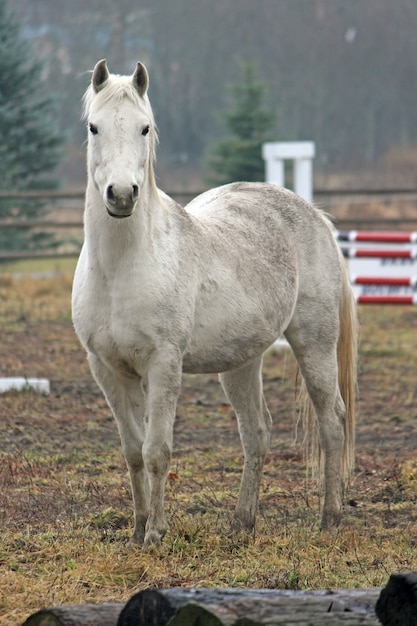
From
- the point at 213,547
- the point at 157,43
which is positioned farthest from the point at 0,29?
the point at 157,43

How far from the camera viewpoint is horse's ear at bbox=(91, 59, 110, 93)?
14.7 feet

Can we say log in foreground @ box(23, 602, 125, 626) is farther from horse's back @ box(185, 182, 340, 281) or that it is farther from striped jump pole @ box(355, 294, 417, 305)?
striped jump pole @ box(355, 294, 417, 305)

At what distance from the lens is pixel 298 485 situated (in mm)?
6172

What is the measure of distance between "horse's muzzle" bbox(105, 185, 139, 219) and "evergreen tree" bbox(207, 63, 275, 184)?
17.8m

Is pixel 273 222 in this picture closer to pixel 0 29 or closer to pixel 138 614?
pixel 138 614

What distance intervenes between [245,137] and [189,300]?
19045 mm

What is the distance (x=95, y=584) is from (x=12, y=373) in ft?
17.5

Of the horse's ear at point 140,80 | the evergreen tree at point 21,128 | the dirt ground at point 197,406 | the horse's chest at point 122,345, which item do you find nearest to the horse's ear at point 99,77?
the horse's ear at point 140,80

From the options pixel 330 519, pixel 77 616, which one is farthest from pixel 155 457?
pixel 77 616

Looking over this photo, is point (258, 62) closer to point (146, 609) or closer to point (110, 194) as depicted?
point (110, 194)

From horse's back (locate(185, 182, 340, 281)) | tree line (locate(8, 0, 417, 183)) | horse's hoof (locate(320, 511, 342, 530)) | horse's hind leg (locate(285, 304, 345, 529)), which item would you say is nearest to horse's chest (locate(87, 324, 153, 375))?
horse's back (locate(185, 182, 340, 281))

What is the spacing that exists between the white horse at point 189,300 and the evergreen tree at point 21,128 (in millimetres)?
→ 13916

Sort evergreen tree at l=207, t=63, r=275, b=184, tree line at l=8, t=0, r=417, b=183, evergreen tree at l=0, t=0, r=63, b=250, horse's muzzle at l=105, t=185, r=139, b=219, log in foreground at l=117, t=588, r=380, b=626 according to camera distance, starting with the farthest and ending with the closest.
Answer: tree line at l=8, t=0, r=417, b=183 → evergreen tree at l=207, t=63, r=275, b=184 → evergreen tree at l=0, t=0, r=63, b=250 → horse's muzzle at l=105, t=185, r=139, b=219 → log in foreground at l=117, t=588, r=380, b=626

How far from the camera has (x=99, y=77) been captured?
452 centimetres
